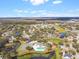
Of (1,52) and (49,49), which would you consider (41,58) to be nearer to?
(49,49)

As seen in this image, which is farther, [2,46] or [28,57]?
[2,46]

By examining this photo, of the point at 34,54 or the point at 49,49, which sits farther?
the point at 49,49

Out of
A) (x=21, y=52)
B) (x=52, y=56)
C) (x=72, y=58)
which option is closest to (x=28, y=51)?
(x=21, y=52)

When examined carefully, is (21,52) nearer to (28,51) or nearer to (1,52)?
(28,51)

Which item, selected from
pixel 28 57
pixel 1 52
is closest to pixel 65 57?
pixel 28 57

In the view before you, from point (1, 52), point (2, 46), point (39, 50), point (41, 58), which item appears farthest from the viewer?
point (2, 46)

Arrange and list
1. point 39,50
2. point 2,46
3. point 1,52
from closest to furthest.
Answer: point 39,50
point 1,52
point 2,46

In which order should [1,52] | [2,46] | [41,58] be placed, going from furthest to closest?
[2,46] < [1,52] < [41,58]

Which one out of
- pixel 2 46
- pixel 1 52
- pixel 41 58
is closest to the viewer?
pixel 41 58

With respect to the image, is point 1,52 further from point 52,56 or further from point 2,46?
point 52,56
